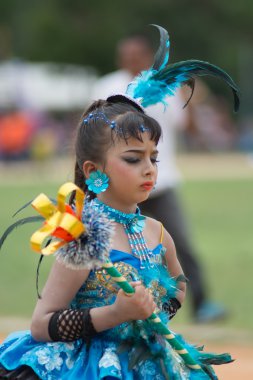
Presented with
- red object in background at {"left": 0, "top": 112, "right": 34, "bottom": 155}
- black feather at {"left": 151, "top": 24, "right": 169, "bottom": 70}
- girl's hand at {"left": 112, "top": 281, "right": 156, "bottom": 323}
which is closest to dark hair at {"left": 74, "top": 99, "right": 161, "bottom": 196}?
black feather at {"left": 151, "top": 24, "right": 169, "bottom": 70}

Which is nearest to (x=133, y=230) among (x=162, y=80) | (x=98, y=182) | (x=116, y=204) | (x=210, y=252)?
(x=116, y=204)

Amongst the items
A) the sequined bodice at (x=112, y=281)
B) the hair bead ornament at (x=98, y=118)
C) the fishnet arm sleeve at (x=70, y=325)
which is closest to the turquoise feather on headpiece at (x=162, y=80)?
the hair bead ornament at (x=98, y=118)

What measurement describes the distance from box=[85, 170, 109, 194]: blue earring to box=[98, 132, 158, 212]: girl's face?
0.08 ft

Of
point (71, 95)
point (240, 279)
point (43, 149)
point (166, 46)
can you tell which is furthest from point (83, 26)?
point (166, 46)

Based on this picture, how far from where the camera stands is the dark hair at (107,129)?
395cm

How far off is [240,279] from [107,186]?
23.0 ft

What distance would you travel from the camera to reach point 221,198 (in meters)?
22.0

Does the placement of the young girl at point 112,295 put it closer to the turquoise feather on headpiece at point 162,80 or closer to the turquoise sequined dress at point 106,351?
the turquoise sequined dress at point 106,351

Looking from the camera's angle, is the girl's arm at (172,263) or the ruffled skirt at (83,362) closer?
the ruffled skirt at (83,362)

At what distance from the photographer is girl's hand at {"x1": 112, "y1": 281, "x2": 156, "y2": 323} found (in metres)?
3.62

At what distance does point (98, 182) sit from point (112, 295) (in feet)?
1.40

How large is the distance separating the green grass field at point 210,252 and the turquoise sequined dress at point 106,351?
183 inches

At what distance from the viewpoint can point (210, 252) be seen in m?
13.1

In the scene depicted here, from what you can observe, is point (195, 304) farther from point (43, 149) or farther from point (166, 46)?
point (43, 149)
